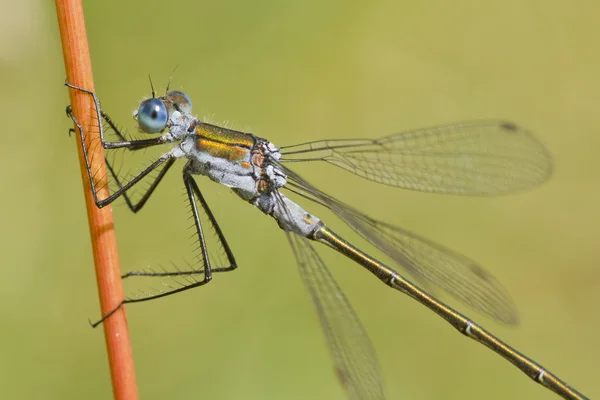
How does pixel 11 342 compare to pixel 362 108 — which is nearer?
pixel 11 342

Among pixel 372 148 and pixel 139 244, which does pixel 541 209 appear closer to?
pixel 372 148

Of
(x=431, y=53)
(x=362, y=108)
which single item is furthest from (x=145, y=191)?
(x=431, y=53)

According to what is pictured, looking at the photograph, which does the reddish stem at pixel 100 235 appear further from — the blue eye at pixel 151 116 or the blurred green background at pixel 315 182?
the blurred green background at pixel 315 182

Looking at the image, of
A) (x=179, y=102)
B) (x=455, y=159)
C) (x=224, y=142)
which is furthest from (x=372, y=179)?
(x=179, y=102)

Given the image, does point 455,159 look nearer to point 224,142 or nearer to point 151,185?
point 224,142

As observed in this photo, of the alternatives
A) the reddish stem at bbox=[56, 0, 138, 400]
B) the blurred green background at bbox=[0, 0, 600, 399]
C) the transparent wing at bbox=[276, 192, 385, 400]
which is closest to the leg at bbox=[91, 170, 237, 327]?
the transparent wing at bbox=[276, 192, 385, 400]

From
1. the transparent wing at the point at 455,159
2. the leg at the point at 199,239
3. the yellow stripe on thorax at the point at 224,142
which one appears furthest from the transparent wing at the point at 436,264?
the leg at the point at 199,239
